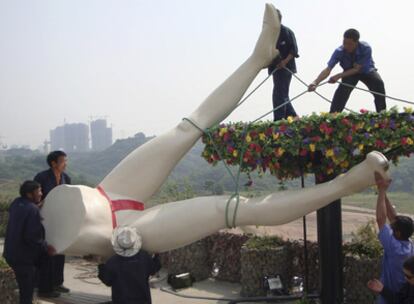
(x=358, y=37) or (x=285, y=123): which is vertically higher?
(x=358, y=37)

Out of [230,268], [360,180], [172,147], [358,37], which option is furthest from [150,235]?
[230,268]

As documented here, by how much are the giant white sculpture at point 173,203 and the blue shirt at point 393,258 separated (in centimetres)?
44

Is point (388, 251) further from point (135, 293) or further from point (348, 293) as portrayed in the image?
point (348, 293)

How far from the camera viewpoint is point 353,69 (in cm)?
491

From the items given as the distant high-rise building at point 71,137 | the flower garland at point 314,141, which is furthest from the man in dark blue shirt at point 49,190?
the distant high-rise building at point 71,137

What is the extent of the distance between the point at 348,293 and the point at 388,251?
8.71 feet

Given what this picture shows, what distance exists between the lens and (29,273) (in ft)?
16.1

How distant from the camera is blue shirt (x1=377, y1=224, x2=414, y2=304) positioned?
378 cm

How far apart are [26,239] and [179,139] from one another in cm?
176

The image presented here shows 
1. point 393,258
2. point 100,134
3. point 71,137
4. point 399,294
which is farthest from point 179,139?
point 100,134

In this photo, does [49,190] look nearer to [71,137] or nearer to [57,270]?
[57,270]

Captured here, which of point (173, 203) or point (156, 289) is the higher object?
point (173, 203)

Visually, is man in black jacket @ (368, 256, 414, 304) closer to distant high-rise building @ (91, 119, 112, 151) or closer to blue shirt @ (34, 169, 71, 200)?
blue shirt @ (34, 169, 71, 200)

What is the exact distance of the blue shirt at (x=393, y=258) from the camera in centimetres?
378
